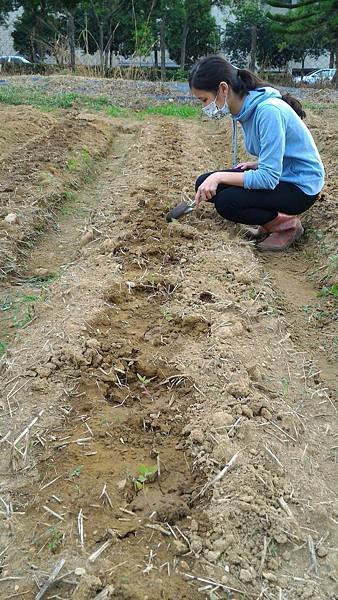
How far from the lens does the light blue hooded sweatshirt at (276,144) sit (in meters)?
3.59

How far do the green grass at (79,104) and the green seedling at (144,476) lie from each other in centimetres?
875

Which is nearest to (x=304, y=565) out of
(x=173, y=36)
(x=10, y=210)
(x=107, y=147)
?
(x=10, y=210)

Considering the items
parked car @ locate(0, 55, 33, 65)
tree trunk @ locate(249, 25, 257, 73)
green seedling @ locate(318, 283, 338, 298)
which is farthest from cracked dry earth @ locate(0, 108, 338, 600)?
parked car @ locate(0, 55, 33, 65)

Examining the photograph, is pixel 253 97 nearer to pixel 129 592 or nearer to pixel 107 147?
pixel 129 592

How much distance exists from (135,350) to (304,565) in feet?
4.30

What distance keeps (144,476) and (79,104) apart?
968cm

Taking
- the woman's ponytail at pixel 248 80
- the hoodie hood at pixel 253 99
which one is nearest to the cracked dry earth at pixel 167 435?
the hoodie hood at pixel 253 99

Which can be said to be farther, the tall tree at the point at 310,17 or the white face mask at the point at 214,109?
the tall tree at the point at 310,17

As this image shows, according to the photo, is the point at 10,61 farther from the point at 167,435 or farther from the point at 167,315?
the point at 167,435

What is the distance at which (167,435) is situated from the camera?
92.5 inches

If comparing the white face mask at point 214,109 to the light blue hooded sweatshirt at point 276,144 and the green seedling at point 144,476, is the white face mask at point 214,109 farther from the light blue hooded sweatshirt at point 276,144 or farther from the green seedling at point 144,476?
the green seedling at point 144,476

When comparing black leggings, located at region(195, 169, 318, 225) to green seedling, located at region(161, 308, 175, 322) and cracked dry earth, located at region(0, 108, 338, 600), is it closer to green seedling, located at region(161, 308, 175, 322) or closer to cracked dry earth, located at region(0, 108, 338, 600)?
cracked dry earth, located at region(0, 108, 338, 600)

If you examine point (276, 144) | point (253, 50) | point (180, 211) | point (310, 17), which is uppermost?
point (310, 17)

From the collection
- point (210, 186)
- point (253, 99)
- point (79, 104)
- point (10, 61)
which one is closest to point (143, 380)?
point (210, 186)
